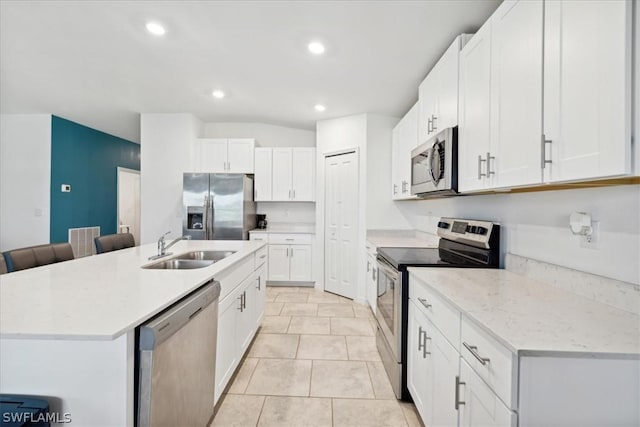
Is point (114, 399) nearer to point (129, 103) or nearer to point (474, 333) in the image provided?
point (474, 333)

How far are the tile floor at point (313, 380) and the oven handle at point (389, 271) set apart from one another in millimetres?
792

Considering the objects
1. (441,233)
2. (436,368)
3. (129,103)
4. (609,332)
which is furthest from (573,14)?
(129,103)

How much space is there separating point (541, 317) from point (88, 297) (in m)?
1.74

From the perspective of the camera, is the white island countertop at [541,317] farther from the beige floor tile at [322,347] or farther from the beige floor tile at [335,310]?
the beige floor tile at [335,310]

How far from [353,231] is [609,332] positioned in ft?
10.8

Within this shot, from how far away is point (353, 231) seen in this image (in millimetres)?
4176

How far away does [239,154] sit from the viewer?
15.7 ft

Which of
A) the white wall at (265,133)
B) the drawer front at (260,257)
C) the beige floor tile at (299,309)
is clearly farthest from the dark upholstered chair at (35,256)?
the white wall at (265,133)

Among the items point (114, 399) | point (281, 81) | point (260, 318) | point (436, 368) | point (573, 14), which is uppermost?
point (281, 81)

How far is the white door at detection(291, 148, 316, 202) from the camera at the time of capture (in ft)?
15.9

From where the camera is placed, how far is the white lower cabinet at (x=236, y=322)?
6.07 feet

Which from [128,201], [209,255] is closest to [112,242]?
[209,255]

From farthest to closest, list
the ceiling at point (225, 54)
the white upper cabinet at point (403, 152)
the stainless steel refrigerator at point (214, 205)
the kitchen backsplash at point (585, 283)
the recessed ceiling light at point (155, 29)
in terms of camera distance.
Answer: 1. the stainless steel refrigerator at point (214, 205)
2. the white upper cabinet at point (403, 152)
3. the recessed ceiling light at point (155, 29)
4. the ceiling at point (225, 54)
5. the kitchen backsplash at point (585, 283)

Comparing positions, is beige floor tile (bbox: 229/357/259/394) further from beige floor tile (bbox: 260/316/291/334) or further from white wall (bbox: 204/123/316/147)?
white wall (bbox: 204/123/316/147)
